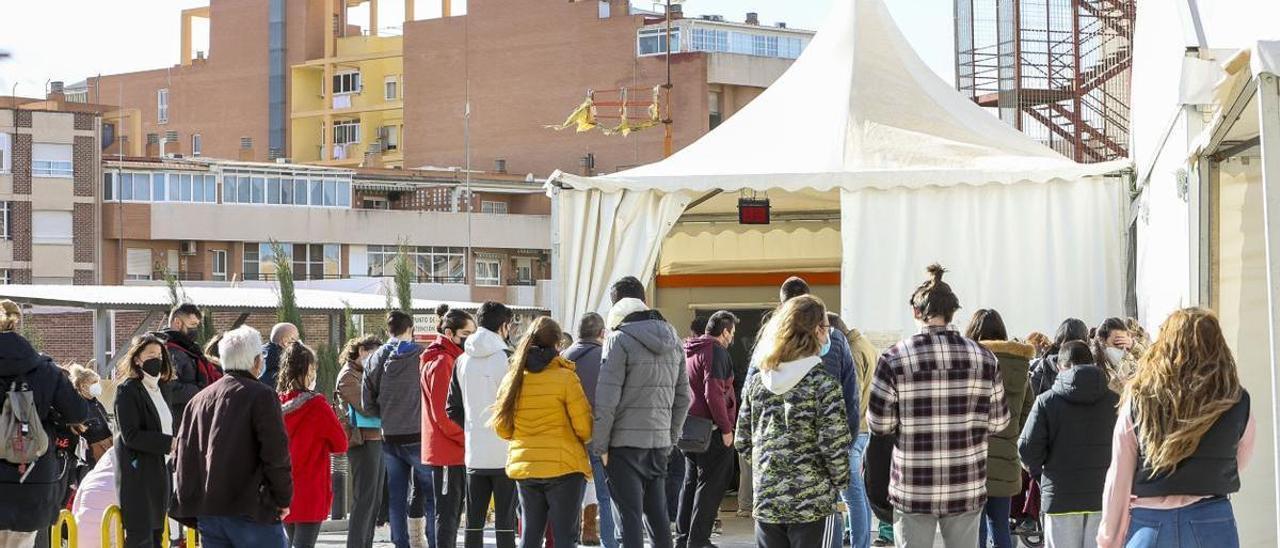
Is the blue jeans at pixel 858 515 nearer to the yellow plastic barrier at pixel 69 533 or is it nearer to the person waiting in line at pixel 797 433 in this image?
the person waiting in line at pixel 797 433

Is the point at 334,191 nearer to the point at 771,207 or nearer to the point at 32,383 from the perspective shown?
the point at 771,207

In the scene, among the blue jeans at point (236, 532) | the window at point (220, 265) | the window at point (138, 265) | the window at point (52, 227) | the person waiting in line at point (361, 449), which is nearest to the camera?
the blue jeans at point (236, 532)

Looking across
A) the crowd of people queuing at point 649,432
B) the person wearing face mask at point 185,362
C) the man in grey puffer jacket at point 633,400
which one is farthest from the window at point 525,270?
the man in grey puffer jacket at point 633,400

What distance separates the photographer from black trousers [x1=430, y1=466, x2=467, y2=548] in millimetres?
11148

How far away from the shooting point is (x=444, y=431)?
11188mm

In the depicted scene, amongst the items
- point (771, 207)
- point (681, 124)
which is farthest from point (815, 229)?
point (681, 124)

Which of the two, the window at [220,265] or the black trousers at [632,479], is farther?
the window at [220,265]

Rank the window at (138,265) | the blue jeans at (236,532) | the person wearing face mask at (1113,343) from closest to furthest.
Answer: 1. the blue jeans at (236,532)
2. the person wearing face mask at (1113,343)
3. the window at (138,265)

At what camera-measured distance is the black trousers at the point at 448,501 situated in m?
11.1

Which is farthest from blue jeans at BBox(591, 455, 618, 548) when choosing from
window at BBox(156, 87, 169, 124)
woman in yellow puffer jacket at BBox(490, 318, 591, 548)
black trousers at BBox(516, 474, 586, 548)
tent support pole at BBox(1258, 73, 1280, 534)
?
window at BBox(156, 87, 169, 124)

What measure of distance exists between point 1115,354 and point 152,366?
5.34 meters

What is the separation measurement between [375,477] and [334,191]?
212 ft

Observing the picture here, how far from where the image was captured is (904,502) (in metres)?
7.88

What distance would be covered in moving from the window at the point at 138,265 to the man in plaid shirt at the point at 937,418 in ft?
219
